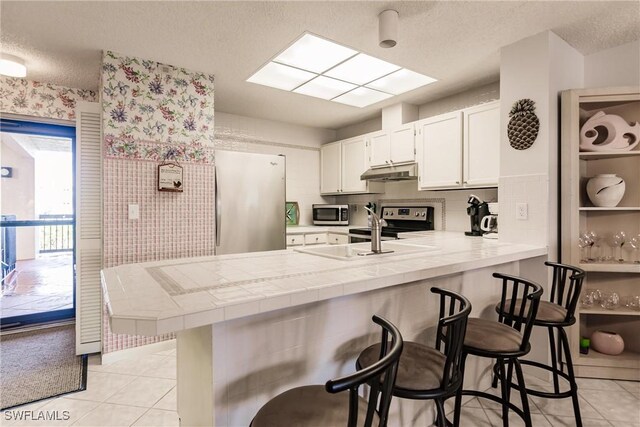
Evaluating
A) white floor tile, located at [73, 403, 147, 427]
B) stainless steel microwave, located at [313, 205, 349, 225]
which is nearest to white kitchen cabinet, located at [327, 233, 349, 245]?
stainless steel microwave, located at [313, 205, 349, 225]

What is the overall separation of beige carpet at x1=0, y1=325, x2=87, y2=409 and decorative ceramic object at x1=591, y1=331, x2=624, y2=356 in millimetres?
3645

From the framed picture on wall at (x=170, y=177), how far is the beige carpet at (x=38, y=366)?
1.54 metres

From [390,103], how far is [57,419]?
3902 millimetres

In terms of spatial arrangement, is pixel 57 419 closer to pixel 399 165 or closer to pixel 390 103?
pixel 399 165

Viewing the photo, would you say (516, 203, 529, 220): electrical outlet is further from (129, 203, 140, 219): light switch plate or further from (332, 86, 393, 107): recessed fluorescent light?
(129, 203, 140, 219): light switch plate

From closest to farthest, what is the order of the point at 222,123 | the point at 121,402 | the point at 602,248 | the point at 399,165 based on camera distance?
the point at 121,402, the point at 602,248, the point at 399,165, the point at 222,123

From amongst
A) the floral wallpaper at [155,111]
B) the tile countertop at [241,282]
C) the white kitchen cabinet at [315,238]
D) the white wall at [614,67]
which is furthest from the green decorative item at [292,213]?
the white wall at [614,67]

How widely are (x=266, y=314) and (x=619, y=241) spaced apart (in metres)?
2.63

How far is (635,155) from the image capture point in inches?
91.6

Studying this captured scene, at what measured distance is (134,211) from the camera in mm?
2680

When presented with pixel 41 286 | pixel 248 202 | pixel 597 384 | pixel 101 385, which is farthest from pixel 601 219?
pixel 41 286

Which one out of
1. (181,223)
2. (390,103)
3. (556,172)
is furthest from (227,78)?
(556,172)

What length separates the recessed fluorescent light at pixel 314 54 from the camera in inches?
94.0

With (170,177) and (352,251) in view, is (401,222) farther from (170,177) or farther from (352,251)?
(170,177)
